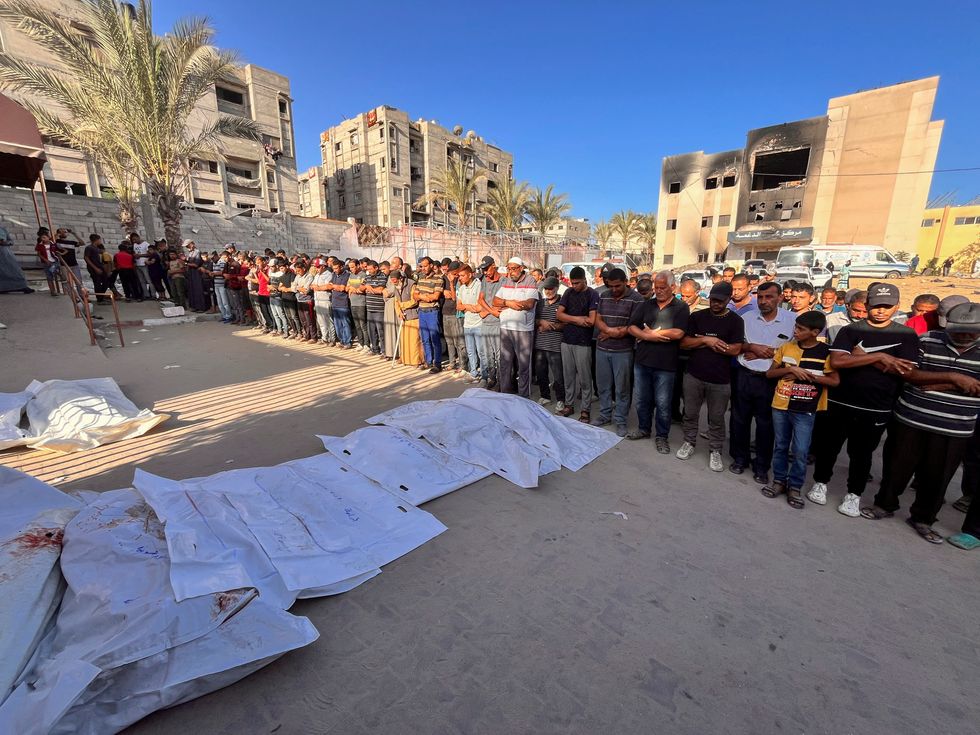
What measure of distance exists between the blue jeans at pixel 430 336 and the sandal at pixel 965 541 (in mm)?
6344

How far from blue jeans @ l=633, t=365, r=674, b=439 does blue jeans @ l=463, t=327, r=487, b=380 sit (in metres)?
2.61

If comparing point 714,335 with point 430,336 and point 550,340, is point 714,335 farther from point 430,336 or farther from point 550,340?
point 430,336

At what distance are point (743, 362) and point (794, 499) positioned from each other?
4.09 feet

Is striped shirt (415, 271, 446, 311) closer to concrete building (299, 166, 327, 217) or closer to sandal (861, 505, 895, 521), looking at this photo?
sandal (861, 505, 895, 521)

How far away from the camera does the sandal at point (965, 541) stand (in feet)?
10.0

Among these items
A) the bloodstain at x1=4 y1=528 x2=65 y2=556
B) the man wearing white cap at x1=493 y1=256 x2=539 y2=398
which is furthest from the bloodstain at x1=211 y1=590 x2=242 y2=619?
the man wearing white cap at x1=493 y1=256 x2=539 y2=398

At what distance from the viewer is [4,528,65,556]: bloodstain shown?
2.12 meters

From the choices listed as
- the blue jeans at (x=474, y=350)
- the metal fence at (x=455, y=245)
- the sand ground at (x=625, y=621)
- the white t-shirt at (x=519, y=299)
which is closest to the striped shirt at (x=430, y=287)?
the blue jeans at (x=474, y=350)

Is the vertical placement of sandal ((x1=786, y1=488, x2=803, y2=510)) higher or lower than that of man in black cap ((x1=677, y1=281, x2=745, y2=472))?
lower

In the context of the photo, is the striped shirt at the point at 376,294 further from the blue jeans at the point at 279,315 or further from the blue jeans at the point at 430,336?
the blue jeans at the point at 279,315

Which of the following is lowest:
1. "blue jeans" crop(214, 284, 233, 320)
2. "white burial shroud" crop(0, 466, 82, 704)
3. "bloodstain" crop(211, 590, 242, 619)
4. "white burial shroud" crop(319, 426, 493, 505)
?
"white burial shroud" crop(319, 426, 493, 505)

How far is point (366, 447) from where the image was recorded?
4004 mm

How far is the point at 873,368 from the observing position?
331 cm

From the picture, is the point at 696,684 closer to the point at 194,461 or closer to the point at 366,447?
the point at 366,447
